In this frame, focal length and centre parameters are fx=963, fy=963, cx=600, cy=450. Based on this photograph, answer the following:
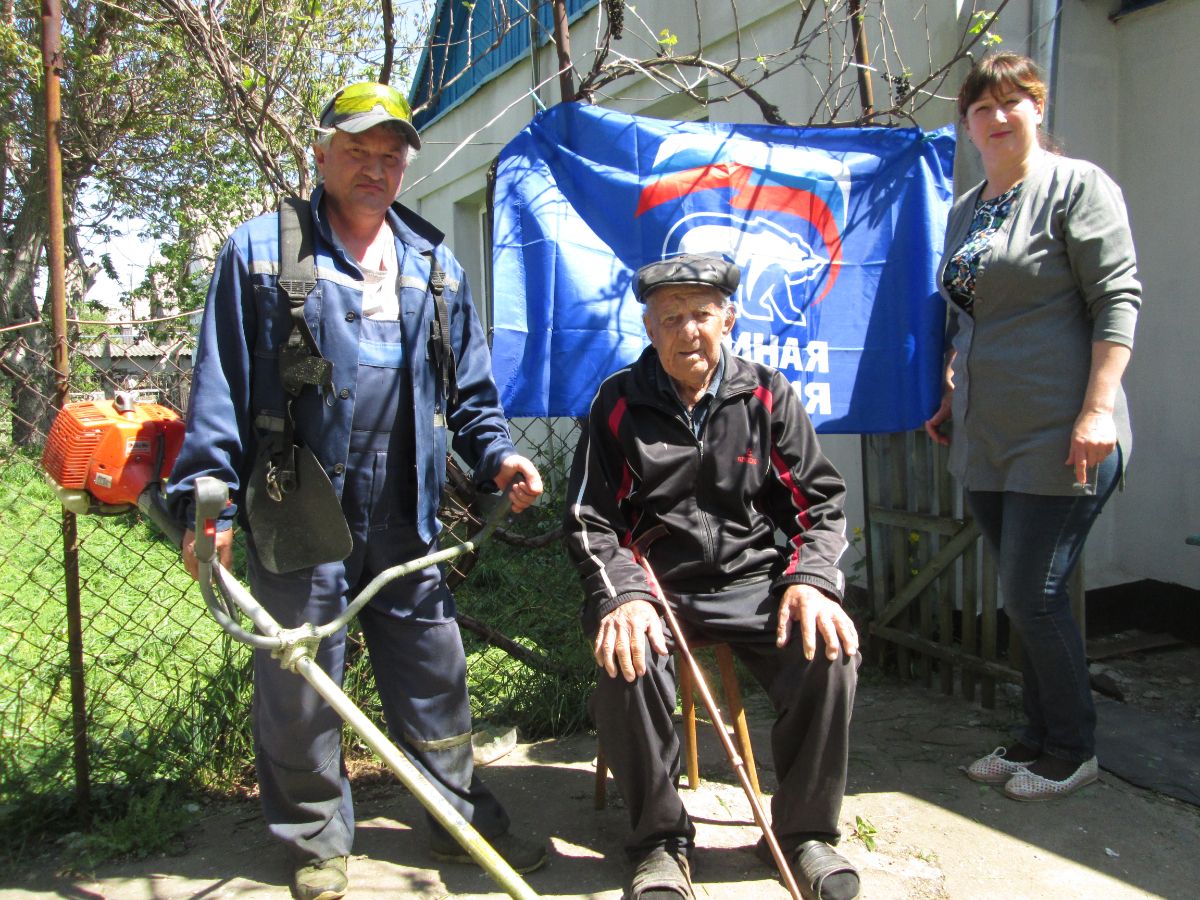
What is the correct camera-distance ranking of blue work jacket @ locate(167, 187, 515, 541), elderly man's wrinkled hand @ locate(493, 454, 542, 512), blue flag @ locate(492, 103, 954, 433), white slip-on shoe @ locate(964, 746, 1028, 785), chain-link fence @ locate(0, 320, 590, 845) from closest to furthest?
blue work jacket @ locate(167, 187, 515, 541) < elderly man's wrinkled hand @ locate(493, 454, 542, 512) < chain-link fence @ locate(0, 320, 590, 845) < white slip-on shoe @ locate(964, 746, 1028, 785) < blue flag @ locate(492, 103, 954, 433)

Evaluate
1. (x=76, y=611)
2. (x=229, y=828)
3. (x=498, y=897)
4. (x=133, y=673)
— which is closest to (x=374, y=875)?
(x=498, y=897)

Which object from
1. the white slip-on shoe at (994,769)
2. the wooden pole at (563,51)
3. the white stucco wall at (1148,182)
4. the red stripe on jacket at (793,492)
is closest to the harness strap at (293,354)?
the red stripe on jacket at (793,492)

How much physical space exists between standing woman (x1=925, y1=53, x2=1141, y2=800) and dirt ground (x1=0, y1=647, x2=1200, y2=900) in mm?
173

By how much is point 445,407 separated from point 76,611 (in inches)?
47.2

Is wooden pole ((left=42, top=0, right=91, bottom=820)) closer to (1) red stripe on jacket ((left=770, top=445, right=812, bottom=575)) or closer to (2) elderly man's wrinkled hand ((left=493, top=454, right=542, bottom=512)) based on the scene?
(2) elderly man's wrinkled hand ((left=493, top=454, right=542, bottom=512))

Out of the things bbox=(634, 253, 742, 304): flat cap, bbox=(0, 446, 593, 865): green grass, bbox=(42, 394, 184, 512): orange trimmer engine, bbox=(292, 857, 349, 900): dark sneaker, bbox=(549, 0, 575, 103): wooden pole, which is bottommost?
bbox=(292, 857, 349, 900): dark sneaker

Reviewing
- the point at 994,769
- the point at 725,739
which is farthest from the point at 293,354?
the point at 994,769

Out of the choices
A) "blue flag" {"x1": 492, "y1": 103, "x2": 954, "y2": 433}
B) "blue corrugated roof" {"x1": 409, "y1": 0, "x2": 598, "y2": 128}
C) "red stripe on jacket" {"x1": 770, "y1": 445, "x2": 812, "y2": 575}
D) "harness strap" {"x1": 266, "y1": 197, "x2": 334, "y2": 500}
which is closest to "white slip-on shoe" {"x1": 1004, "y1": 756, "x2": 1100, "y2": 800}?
"red stripe on jacket" {"x1": 770, "y1": 445, "x2": 812, "y2": 575}

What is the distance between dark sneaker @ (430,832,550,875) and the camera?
102 inches

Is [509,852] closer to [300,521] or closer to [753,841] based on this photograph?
[753,841]

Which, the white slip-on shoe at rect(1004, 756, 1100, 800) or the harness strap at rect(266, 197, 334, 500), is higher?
the harness strap at rect(266, 197, 334, 500)

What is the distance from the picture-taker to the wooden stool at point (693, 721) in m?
2.70

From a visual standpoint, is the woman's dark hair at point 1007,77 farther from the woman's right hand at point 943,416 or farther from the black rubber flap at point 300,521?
the black rubber flap at point 300,521

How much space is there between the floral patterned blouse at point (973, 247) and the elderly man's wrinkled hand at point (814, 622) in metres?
1.09
